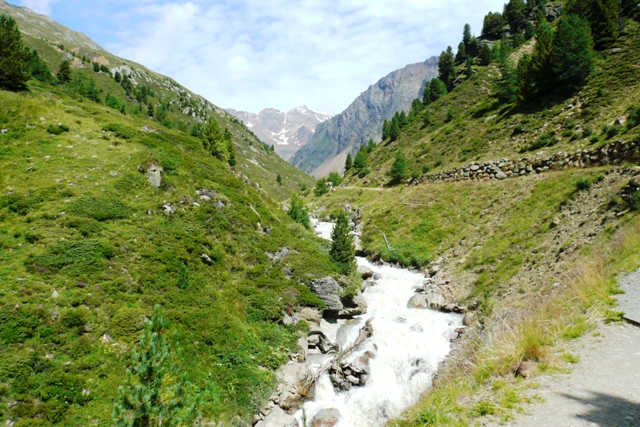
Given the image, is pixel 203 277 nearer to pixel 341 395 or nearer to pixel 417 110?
pixel 341 395

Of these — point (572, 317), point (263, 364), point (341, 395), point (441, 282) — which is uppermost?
Answer: point (572, 317)

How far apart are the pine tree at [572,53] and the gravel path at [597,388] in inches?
2263

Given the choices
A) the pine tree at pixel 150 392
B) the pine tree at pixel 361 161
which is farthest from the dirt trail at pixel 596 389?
the pine tree at pixel 361 161

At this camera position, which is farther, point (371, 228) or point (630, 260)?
point (371, 228)

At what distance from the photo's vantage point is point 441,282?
2773 cm

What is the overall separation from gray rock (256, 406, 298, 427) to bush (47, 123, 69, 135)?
30993 mm

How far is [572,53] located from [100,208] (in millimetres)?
68234

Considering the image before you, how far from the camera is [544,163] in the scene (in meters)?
33.5

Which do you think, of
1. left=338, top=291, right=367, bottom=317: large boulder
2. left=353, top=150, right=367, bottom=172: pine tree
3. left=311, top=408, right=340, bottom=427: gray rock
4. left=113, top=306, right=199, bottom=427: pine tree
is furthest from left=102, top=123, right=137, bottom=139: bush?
left=353, top=150, right=367, bottom=172: pine tree

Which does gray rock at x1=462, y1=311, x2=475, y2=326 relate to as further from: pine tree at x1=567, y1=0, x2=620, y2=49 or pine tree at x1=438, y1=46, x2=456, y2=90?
pine tree at x1=438, y1=46, x2=456, y2=90

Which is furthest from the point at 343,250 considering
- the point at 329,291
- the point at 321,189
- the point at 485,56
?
the point at 485,56

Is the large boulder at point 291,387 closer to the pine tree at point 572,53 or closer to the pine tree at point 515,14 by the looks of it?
Answer: the pine tree at point 572,53

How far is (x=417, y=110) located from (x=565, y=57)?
5518cm

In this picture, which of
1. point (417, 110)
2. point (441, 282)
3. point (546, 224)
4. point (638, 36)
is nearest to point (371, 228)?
point (441, 282)
